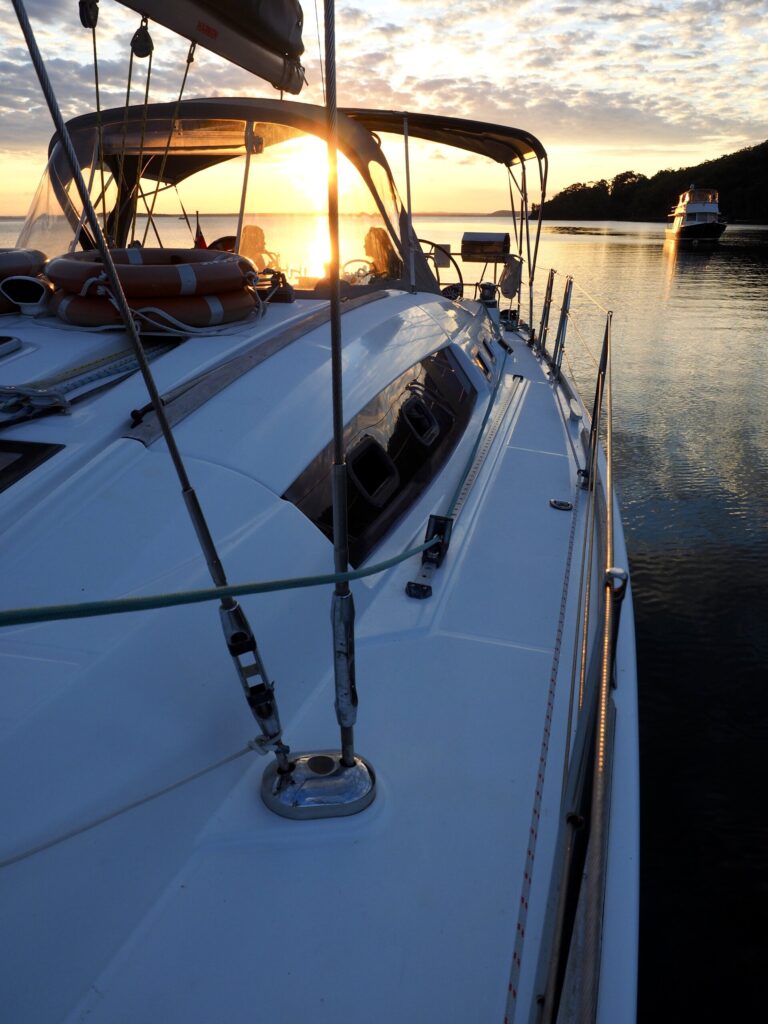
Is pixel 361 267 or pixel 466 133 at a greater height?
pixel 466 133

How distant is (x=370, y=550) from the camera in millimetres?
2807

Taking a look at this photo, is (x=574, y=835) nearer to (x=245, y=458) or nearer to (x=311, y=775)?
(x=311, y=775)

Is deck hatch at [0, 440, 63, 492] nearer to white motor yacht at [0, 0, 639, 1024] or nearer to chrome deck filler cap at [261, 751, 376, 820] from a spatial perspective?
white motor yacht at [0, 0, 639, 1024]

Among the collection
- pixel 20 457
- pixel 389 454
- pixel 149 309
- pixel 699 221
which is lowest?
pixel 389 454

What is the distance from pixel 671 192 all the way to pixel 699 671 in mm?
113978

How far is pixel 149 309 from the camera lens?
9.96 feet

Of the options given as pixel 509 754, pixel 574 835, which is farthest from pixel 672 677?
pixel 574 835

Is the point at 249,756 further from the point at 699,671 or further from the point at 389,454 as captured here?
the point at 699,671

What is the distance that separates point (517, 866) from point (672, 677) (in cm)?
298

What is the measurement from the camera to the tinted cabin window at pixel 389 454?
2652 millimetres

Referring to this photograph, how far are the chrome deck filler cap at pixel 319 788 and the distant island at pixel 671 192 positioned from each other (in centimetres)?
7274

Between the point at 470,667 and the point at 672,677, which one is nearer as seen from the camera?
the point at 470,667

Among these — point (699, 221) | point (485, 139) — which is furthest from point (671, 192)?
point (485, 139)

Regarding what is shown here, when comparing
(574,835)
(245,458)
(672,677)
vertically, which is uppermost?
(245,458)
